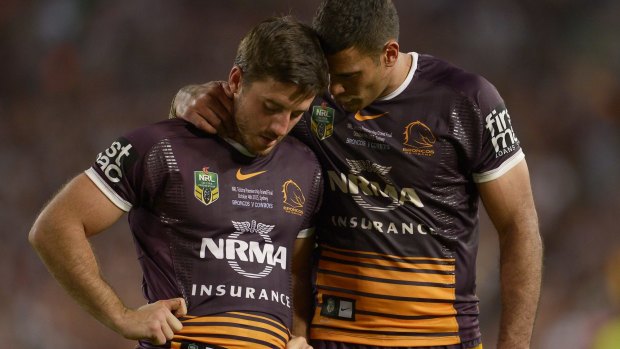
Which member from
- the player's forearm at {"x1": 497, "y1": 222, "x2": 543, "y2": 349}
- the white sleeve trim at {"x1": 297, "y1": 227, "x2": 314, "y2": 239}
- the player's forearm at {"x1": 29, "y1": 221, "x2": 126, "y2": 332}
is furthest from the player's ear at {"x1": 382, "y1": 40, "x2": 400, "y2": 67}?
the player's forearm at {"x1": 29, "y1": 221, "x2": 126, "y2": 332}

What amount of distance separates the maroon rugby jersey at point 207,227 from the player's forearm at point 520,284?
863 mm

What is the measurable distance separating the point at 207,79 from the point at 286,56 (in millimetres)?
5095

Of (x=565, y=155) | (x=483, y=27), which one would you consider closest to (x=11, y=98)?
(x=483, y=27)

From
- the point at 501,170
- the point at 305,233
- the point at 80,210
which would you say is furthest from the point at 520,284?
the point at 80,210

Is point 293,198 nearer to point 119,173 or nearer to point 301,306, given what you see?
point 301,306

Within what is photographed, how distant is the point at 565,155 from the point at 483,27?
1.33m

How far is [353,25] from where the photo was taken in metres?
3.16

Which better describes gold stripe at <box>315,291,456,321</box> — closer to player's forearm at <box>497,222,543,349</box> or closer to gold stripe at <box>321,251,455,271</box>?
gold stripe at <box>321,251,455,271</box>

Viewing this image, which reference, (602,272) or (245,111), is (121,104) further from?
(245,111)

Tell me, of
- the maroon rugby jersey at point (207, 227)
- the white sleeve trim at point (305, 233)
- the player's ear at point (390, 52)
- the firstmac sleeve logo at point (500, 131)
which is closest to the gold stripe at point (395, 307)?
the white sleeve trim at point (305, 233)

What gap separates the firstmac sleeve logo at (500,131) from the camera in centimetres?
332

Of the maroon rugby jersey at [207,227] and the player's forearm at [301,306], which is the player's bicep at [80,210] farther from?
the player's forearm at [301,306]

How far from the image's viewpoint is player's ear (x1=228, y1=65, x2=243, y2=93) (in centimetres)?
311

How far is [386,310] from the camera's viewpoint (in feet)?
11.1
